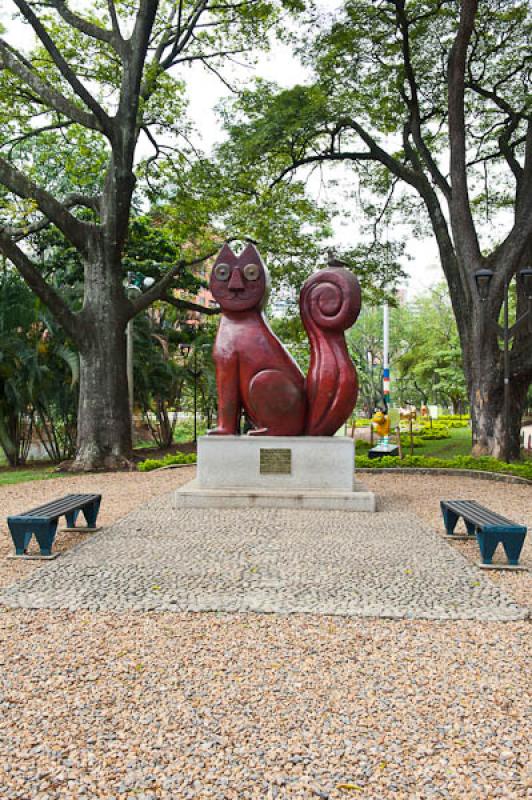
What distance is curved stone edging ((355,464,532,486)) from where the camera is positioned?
11641mm

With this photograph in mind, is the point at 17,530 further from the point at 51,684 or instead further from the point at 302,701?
the point at 302,701

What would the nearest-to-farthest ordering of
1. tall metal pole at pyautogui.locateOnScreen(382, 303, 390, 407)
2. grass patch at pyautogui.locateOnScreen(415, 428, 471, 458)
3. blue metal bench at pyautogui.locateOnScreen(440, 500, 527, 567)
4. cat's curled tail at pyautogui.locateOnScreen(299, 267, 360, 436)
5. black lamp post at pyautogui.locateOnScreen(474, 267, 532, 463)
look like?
1. blue metal bench at pyautogui.locateOnScreen(440, 500, 527, 567)
2. cat's curled tail at pyautogui.locateOnScreen(299, 267, 360, 436)
3. black lamp post at pyautogui.locateOnScreen(474, 267, 532, 463)
4. grass patch at pyautogui.locateOnScreen(415, 428, 471, 458)
5. tall metal pole at pyautogui.locateOnScreen(382, 303, 390, 407)

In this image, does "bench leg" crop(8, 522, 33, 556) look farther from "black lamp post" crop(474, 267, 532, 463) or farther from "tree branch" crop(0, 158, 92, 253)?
"black lamp post" crop(474, 267, 532, 463)

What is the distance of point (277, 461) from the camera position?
9008 mm

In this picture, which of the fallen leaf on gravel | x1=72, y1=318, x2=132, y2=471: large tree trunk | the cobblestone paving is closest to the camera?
the fallen leaf on gravel

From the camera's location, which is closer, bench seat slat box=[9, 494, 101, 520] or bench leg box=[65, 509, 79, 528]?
bench seat slat box=[9, 494, 101, 520]

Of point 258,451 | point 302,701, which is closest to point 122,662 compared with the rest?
point 302,701

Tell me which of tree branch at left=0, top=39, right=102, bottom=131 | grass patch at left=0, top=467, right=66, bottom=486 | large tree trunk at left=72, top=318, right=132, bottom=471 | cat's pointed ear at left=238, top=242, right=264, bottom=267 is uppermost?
tree branch at left=0, top=39, right=102, bottom=131

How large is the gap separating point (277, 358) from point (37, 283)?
6082 millimetres

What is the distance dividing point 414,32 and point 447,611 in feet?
49.2

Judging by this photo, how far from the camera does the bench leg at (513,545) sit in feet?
19.0

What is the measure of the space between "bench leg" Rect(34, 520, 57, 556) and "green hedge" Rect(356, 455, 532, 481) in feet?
26.7

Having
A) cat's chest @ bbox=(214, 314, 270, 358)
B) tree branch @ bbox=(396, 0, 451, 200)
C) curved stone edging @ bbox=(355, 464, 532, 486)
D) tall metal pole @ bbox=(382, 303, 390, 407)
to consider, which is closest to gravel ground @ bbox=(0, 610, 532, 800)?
cat's chest @ bbox=(214, 314, 270, 358)

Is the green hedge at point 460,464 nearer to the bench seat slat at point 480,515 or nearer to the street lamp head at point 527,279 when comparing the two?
the street lamp head at point 527,279
